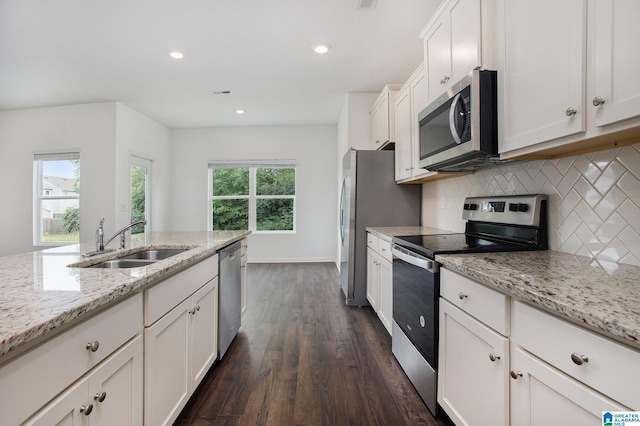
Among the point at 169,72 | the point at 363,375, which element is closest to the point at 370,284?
the point at 363,375

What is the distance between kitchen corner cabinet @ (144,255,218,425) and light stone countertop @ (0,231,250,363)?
11 centimetres

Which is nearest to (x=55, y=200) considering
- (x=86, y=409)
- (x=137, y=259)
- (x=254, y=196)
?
(x=254, y=196)

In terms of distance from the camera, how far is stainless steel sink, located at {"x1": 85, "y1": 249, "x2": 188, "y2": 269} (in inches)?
61.6

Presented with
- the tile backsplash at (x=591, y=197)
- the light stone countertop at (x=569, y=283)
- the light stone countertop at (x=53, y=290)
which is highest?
the tile backsplash at (x=591, y=197)

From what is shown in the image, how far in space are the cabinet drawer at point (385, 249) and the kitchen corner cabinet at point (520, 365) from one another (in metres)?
0.90

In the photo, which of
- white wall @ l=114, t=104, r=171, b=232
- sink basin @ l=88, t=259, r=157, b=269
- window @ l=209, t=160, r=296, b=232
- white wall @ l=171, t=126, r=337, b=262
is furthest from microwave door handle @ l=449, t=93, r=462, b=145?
white wall @ l=114, t=104, r=171, b=232

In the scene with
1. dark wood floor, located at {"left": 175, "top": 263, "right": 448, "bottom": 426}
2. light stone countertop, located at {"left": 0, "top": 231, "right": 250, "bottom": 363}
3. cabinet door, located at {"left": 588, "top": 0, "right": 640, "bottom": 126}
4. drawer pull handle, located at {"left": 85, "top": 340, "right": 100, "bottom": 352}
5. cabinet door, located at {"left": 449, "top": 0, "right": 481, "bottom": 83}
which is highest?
cabinet door, located at {"left": 449, "top": 0, "right": 481, "bottom": 83}

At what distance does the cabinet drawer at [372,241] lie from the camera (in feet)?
8.73

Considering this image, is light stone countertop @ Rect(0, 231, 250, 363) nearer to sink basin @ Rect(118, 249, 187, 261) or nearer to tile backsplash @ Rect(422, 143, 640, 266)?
sink basin @ Rect(118, 249, 187, 261)

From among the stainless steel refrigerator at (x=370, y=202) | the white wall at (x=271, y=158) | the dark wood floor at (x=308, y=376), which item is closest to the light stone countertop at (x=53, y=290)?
the dark wood floor at (x=308, y=376)

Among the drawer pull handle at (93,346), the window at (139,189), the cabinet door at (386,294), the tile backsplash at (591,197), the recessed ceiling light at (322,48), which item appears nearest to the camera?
the drawer pull handle at (93,346)

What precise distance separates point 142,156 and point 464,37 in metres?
5.07
